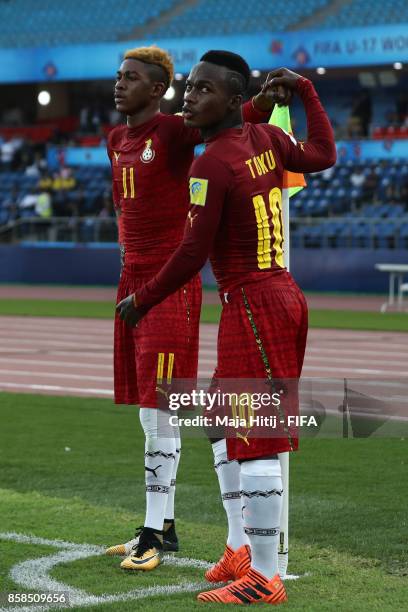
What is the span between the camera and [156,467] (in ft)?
19.6

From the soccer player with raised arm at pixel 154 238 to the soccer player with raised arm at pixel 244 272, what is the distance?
0.77 meters

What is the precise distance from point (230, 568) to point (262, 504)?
1.97 feet

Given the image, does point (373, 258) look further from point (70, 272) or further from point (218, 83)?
point (218, 83)

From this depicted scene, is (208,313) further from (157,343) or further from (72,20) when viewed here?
(72,20)

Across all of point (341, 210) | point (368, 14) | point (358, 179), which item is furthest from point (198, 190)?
point (368, 14)

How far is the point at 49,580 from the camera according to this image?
17.6 feet

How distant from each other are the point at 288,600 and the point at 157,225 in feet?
6.18

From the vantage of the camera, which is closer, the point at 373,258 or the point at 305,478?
the point at 305,478

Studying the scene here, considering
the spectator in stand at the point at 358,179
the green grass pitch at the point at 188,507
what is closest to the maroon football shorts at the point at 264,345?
the green grass pitch at the point at 188,507

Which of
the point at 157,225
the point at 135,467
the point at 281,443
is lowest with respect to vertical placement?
the point at 135,467

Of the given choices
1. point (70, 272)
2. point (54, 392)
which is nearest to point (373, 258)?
point (70, 272)

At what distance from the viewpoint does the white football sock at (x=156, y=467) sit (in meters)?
5.93

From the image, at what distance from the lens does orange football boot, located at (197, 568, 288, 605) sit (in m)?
4.98

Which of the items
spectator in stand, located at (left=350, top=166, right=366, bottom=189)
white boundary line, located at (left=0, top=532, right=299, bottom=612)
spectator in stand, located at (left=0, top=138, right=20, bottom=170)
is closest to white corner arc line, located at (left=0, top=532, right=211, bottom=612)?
white boundary line, located at (left=0, top=532, right=299, bottom=612)
